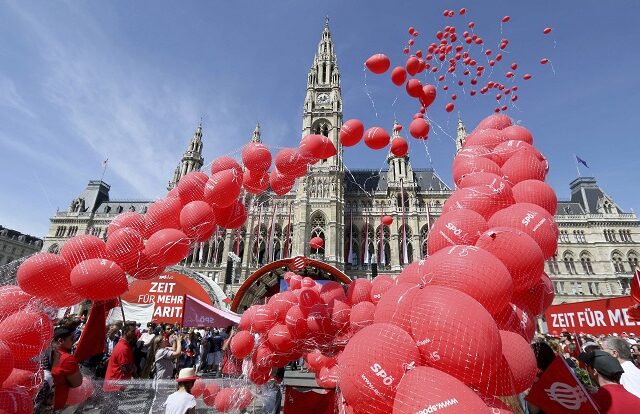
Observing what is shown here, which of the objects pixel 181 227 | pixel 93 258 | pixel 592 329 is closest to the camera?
pixel 93 258

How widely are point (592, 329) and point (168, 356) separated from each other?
14329 mm

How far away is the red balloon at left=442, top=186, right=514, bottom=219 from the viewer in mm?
4031

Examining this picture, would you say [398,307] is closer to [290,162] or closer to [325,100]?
[290,162]

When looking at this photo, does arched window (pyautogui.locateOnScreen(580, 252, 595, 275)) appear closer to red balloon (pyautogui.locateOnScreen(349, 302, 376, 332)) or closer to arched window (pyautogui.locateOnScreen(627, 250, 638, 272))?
arched window (pyautogui.locateOnScreen(627, 250, 638, 272))

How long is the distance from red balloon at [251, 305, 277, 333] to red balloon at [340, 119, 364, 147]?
12.1 feet

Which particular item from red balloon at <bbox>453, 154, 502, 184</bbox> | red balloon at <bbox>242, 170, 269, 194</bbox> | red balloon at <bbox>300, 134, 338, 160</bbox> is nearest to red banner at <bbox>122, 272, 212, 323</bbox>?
red balloon at <bbox>242, 170, 269, 194</bbox>

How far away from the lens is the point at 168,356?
6.46 metres

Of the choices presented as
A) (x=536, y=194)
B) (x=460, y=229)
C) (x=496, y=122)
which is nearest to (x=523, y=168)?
(x=536, y=194)

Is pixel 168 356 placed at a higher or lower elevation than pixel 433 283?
lower

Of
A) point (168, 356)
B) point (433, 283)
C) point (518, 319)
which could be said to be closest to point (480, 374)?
point (433, 283)

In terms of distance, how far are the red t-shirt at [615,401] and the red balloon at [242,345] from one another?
18.7 ft

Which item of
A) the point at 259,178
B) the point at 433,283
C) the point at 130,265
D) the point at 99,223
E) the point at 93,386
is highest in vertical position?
the point at 99,223

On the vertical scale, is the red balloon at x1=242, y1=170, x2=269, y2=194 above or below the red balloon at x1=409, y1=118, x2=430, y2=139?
below

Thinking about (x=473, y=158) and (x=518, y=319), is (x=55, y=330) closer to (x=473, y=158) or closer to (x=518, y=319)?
(x=518, y=319)
